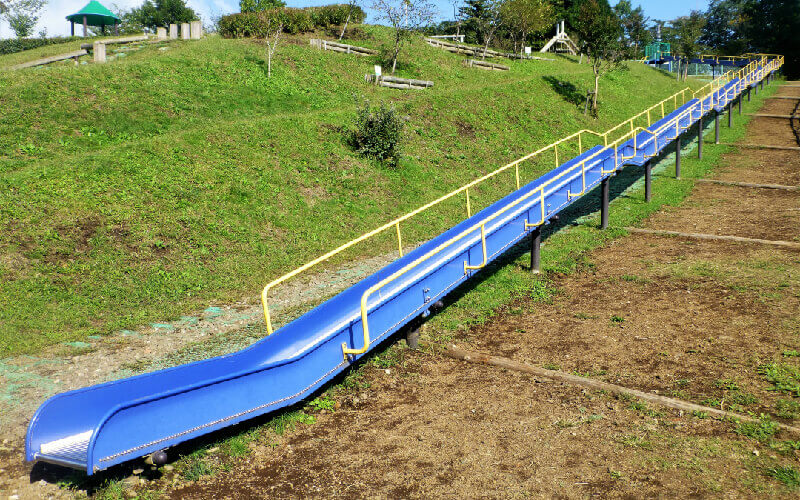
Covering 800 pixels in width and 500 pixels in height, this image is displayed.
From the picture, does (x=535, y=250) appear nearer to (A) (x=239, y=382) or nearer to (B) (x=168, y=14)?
(A) (x=239, y=382)

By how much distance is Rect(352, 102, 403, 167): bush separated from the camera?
2014 centimetres

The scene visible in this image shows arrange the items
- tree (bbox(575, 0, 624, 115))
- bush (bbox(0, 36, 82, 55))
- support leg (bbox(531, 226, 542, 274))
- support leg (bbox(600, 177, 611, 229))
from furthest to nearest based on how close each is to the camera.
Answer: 1. bush (bbox(0, 36, 82, 55))
2. tree (bbox(575, 0, 624, 115))
3. support leg (bbox(600, 177, 611, 229))
4. support leg (bbox(531, 226, 542, 274))

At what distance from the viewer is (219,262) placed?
13.7 metres

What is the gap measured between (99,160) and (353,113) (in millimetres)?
9493

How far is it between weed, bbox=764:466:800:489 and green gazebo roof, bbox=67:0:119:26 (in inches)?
2007

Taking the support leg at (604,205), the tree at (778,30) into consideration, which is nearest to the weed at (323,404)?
the support leg at (604,205)

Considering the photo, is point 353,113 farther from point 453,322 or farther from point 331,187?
point 453,322

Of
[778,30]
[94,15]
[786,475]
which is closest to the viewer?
[786,475]

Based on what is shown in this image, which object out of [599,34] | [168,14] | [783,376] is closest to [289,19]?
[599,34]

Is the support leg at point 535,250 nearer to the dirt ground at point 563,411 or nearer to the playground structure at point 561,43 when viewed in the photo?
the dirt ground at point 563,411

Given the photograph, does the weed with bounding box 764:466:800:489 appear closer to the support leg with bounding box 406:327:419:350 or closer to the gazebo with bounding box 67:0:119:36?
the support leg with bounding box 406:327:419:350

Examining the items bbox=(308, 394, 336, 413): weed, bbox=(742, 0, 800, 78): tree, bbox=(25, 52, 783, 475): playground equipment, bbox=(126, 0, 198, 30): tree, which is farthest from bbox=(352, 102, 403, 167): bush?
bbox=(126, 0, 198, 30): tree

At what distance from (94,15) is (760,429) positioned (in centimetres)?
5145

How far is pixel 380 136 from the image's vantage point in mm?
20188
